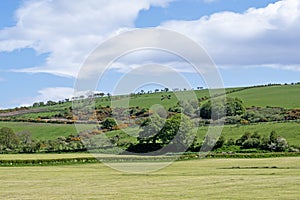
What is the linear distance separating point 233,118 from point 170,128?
45.0m

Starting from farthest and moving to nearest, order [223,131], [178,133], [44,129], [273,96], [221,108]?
[273,96] < [44,129] < [221,108] < [223,131] < [178,133]

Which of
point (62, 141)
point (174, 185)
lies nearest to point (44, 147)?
point (62, 141)

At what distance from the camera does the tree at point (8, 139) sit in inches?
5059

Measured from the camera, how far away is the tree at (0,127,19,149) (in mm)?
128500

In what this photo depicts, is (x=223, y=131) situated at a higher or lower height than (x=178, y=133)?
lower

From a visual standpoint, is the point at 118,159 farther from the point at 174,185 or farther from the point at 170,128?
the point at 174,185

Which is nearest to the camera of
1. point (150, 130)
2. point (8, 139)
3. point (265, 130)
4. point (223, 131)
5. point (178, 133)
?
point (178, 133)

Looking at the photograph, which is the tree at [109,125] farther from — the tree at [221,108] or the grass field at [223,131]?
the tree at [221,108]

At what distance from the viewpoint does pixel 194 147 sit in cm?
10231

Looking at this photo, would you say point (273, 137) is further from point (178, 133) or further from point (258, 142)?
point (178, 133)

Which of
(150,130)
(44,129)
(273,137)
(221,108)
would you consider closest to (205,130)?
(221,108)

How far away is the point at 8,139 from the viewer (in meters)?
129

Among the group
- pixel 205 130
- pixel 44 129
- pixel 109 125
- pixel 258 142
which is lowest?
pixel 258 142

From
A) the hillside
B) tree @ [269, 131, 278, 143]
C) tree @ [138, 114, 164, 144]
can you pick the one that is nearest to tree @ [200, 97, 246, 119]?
the hillside
